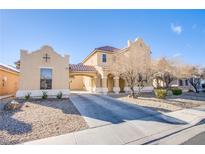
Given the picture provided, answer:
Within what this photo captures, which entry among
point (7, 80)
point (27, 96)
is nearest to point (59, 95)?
point (27, 96)

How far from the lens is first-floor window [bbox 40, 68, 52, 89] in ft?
50.4

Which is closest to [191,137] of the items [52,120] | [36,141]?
[36,141]

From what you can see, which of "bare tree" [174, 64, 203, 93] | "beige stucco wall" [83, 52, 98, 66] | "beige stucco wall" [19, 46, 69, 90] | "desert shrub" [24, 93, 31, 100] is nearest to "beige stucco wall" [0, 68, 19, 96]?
"beige stucco wall" [19, 46, 69, 90]

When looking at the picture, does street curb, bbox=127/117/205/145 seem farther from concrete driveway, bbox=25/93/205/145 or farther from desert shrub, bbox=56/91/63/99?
desert shrub, bbox=56/91/63/99

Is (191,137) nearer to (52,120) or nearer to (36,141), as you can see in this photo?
(36,141)

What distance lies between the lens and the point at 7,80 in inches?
738

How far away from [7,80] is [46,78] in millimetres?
6574

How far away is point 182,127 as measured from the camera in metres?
7.03

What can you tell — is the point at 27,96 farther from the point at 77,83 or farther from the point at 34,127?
the point at 77,83

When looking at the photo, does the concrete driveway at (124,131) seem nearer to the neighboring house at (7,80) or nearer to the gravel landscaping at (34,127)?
the gravel landscaping at (34,127)
